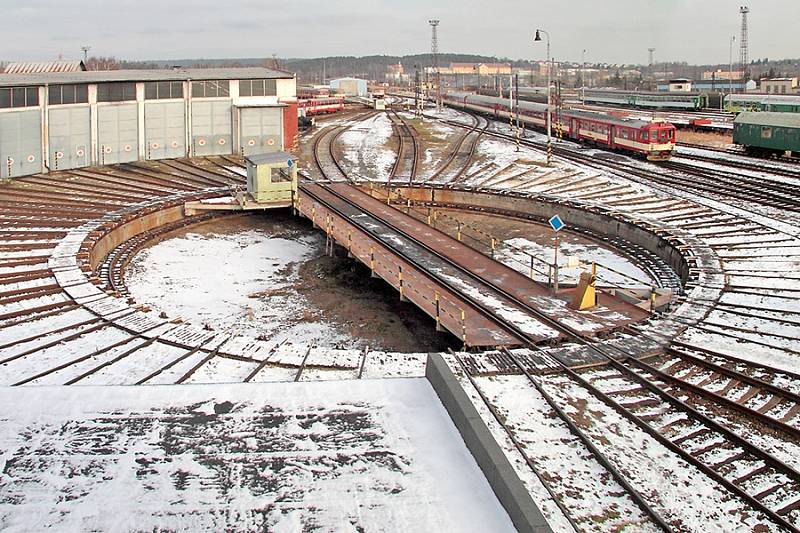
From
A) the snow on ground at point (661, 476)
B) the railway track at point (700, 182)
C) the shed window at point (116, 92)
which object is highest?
the shed window at point (116, 92)

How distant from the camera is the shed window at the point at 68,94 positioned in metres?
36.9

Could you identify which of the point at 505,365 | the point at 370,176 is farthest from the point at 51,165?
the point at 505,365

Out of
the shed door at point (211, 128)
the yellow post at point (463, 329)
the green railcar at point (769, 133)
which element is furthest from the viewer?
the green railcar at point (769, 133)

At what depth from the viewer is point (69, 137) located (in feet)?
123

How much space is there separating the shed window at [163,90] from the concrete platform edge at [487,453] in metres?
33.6

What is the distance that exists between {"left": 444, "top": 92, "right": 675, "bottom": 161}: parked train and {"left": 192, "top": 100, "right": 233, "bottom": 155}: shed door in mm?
23078

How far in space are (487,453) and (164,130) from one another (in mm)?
36490

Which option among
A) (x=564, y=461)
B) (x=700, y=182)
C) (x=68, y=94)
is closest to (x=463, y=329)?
(x=564, y=461)

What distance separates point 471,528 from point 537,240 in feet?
71.1

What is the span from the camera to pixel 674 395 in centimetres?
1348

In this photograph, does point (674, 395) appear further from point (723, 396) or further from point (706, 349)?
point (706, 349)

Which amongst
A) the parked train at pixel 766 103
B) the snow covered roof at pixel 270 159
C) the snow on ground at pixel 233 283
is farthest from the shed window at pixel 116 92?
the parked train at pixel 766 103

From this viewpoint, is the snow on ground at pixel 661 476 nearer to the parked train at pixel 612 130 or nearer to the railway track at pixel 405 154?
the railway track at pixel 405 154

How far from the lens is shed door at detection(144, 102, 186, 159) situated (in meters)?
41.2
